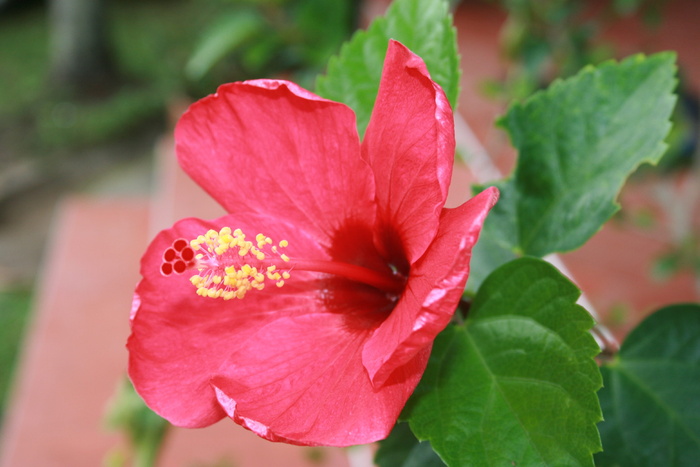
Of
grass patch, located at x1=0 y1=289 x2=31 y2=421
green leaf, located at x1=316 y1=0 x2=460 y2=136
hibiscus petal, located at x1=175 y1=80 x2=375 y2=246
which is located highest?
green leaf, located at x1=316 y1=0 x2=460 y2=136

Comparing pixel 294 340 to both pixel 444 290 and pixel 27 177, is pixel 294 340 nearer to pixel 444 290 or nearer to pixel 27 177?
pixel 444 290

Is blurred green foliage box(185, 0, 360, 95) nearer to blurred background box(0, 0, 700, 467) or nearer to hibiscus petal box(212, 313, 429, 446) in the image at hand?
blurred background box(0, 0, 700, 467)

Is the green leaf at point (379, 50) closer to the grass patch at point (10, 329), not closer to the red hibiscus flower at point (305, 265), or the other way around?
the red hibiscus flower at point (305, 265)

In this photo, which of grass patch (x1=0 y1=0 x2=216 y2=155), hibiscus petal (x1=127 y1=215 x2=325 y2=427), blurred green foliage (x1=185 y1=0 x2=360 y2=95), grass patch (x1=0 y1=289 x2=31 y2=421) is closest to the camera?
hibiscus petal (x1=127 y1=215 x2=325 y2=427)

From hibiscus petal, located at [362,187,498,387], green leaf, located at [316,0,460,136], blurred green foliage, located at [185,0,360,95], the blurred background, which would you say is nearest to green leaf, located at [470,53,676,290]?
green leaf, located at [316,0,460,136]

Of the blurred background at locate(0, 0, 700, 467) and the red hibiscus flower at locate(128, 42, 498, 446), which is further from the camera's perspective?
the blurred background at locate(0, 0, 700, 467)

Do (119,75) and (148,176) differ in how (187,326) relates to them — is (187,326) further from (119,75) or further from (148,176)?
(119,75)
